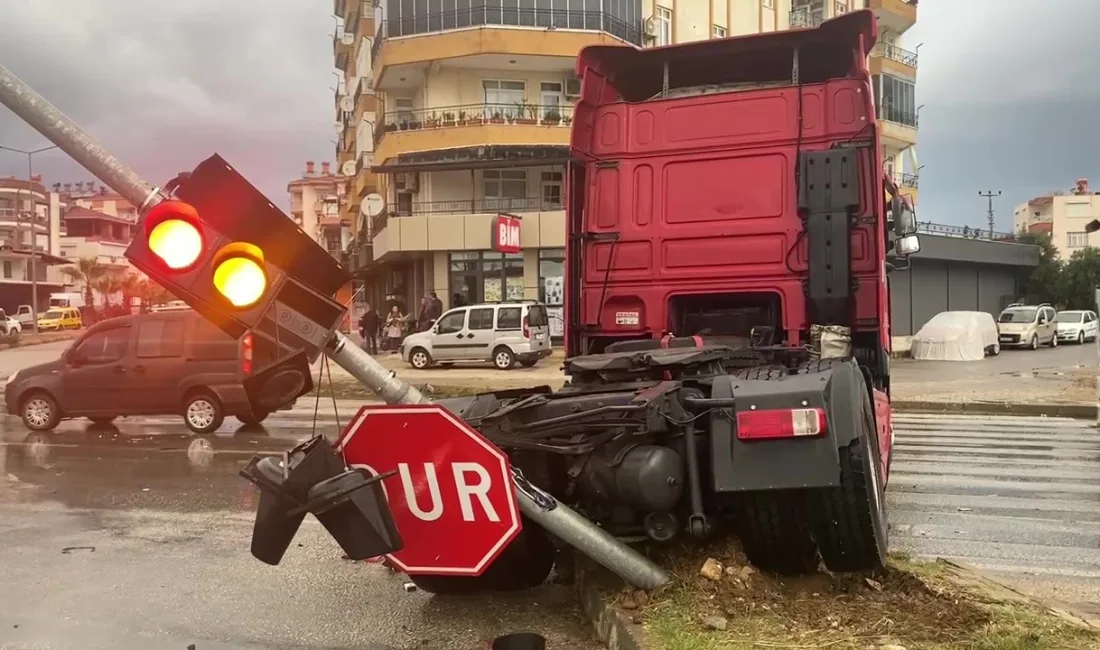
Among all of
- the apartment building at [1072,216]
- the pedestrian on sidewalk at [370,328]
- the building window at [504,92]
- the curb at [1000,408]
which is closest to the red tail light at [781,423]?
the curb at [1000,408]

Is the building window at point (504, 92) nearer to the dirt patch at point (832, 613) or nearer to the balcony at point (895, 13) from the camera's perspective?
the balcony at point (895, 13)

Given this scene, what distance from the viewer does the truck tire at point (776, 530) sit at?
3615mm

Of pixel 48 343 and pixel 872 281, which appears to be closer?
pixel 872 281

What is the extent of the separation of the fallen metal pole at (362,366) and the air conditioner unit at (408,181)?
30.7 m

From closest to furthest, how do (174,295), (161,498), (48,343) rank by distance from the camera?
(174,295) < (161,498) < (48,343)

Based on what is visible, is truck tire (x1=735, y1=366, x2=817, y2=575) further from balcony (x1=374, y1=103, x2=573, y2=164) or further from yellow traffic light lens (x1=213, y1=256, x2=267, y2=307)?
balcony (x1=374, y1=103, x2=573, y2=164)

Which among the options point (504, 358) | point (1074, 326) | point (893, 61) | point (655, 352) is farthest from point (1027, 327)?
point (655, 352)

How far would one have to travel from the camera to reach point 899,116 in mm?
43906

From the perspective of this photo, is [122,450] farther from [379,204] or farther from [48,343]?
[48,343]

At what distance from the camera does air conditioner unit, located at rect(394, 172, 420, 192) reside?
33.7 meters

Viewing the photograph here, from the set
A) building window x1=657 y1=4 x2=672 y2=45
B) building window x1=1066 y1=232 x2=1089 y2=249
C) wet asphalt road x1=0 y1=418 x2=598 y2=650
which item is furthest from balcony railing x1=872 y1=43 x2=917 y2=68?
building window x1=1066 y1=232 x2=1089 y2=249

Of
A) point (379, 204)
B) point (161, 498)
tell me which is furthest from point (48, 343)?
point (161, 498)

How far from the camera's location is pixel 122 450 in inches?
434

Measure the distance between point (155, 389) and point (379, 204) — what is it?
71.6 feet
